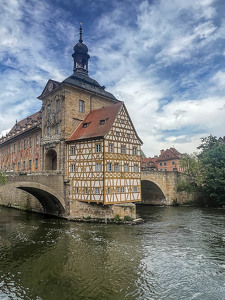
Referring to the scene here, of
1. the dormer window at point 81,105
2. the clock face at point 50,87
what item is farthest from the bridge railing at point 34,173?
the clock face at point 50,87

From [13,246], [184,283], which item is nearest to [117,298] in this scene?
[184,283]

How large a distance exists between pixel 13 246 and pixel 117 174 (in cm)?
1016

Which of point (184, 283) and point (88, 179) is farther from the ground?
point (88, 179)

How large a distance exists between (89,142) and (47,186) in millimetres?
5360

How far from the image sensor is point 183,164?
36.6m

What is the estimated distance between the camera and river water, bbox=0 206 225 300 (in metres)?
8.99

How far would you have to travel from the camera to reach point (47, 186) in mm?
21188

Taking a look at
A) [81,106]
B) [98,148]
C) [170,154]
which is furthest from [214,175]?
[170,154]

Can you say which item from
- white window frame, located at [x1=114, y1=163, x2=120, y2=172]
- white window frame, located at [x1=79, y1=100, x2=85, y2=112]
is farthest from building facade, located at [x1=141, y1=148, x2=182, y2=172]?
white window frame, located at [x1=114, y1=163, x2=120, y2=172]

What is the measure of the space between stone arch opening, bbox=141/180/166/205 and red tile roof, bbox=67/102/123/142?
13.4 m

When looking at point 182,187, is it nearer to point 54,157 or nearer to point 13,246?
point 54,157

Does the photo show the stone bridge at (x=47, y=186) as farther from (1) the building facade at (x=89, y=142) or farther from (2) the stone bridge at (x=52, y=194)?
(1) the building facade at (x=89, y=142)

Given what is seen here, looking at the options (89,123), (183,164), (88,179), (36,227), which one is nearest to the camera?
(36,227)

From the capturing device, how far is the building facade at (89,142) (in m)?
20.9
